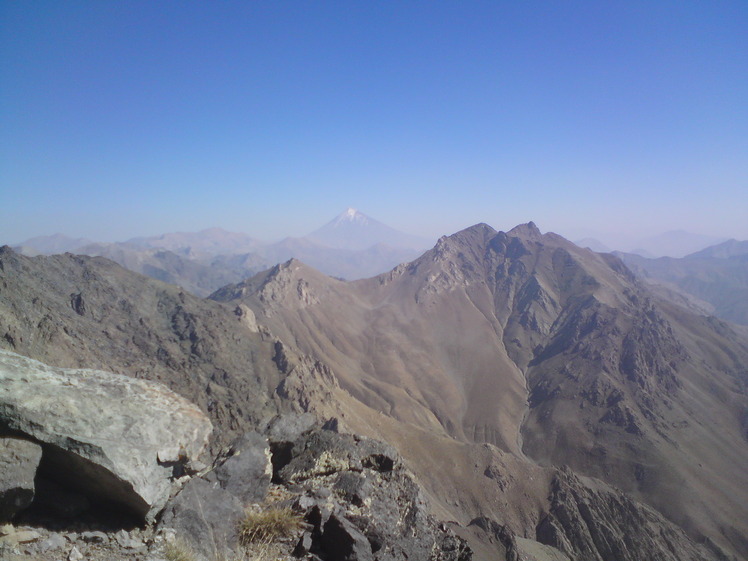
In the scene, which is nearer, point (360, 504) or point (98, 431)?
point (98, 431)

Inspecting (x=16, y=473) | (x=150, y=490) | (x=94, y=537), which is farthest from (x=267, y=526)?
(x=16, y=473)

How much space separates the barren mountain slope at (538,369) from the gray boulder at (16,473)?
76.2 meters

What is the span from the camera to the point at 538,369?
137375mm

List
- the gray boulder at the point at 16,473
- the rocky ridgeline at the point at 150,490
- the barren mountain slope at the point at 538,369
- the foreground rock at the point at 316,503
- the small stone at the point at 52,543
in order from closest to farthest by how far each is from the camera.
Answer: the gray boulder at the point at 16,473, the small stone at the point at 52,543, the rocky ridgeline at the point at 150,490, the foreground rock at the point at 316,503, the barren mountain slope at the point at 538,369

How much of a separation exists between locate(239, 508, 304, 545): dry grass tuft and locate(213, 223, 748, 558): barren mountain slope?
73.8 metres

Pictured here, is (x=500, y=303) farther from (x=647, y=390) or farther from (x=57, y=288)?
(x=57, y=288)

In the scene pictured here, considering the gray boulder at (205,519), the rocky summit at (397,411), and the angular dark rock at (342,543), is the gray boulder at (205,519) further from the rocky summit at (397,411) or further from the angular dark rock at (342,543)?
the angular dark rock at (342,543)

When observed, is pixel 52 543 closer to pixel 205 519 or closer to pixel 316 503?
pixel 205 519

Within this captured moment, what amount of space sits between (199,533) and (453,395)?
4958 inches

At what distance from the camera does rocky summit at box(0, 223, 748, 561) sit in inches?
267

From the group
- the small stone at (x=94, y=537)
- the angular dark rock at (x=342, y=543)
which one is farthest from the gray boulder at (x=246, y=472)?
the small stone at (x=94, y=537)

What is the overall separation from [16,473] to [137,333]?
79335 millimetres

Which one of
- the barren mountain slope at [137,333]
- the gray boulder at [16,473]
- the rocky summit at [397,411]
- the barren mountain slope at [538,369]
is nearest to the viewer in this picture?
the gray boulder at [16,473]

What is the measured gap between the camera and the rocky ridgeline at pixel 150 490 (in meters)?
5.62
